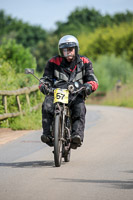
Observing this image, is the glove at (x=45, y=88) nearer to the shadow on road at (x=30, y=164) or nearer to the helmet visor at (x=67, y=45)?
the helmet visor at (x=67, y=45)

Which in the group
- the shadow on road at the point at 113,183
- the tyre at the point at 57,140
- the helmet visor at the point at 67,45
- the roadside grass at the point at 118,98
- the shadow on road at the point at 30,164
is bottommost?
the roadside grass at the point at 118,98

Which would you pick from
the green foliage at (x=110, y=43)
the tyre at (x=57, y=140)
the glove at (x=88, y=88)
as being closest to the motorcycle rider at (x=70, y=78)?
the glove at (x=88, y=88)

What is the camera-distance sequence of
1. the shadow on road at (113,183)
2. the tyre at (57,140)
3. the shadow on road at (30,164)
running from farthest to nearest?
1. the shadow on road at (30,164)
2. the tyre at (57,140)
3. the shadow on road at (113,183)

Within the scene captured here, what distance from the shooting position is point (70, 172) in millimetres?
7504

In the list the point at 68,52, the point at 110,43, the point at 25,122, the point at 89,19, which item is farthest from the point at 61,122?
the point at 89,19

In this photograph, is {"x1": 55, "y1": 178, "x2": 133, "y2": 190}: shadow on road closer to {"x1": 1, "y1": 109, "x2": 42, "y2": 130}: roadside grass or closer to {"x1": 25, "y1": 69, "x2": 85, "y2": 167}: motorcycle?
{"x1": 25, "y1": 69, "x2": 85, "y2": 167}: motorcycle

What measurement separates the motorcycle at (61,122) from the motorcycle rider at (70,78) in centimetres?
10

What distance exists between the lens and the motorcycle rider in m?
8.16

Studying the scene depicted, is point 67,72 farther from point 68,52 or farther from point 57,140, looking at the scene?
point 57,140

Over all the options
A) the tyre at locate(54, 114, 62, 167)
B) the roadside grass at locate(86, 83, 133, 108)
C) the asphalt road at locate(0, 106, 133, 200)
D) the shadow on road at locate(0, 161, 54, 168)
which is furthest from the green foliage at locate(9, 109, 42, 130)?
the roadside grass at locate(86, 83, 133, 108)

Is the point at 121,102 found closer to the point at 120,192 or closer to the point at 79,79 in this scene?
the point at 79,79

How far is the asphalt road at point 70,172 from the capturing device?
19.6 ft

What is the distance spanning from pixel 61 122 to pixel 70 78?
2.60 ft

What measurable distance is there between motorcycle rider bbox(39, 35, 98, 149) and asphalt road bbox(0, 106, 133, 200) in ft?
1.87
